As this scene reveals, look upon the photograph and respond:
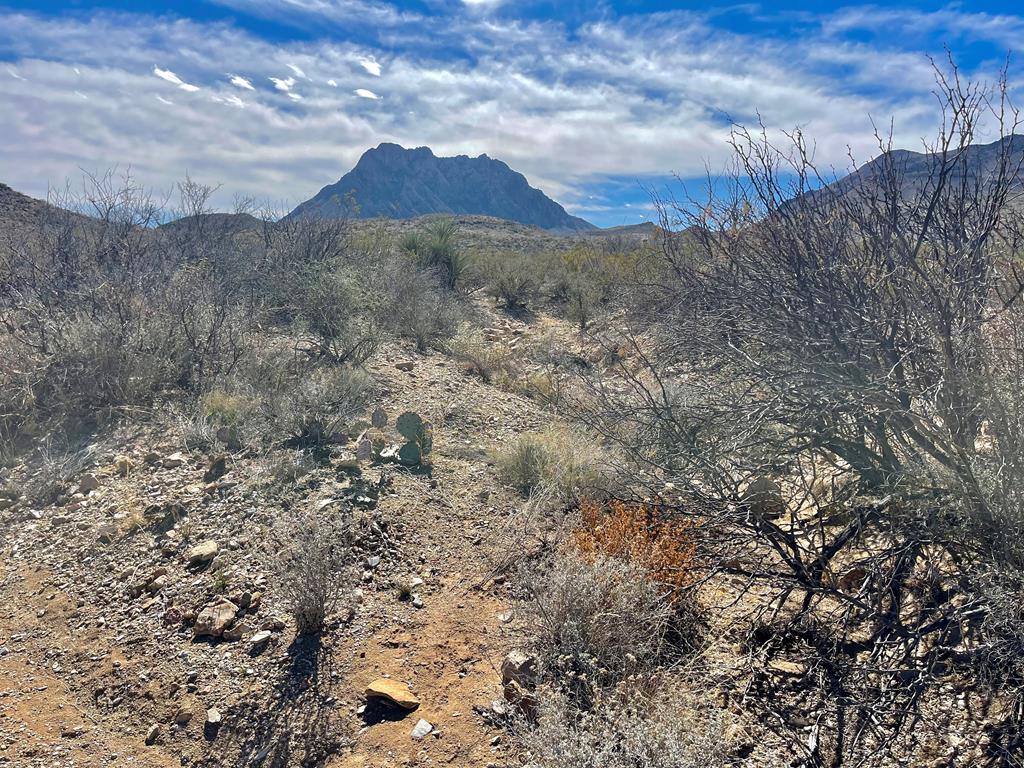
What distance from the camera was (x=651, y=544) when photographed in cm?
370

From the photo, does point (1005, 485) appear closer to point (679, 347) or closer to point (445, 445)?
point (679, 347)

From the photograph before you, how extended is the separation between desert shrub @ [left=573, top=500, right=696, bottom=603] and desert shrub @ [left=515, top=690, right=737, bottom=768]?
73cm

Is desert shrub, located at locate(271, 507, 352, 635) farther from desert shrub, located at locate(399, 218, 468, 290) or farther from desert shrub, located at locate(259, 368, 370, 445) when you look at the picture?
desert shrub, located at locate(399, 218, 468, 290)

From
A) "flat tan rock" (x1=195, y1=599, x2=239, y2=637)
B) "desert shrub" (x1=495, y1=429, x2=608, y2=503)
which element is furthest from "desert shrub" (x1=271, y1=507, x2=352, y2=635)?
"desert shrub" (x1=495, y1=429, x2=608, y2=503)

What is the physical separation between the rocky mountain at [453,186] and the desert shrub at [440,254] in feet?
402

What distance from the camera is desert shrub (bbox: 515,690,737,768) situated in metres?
2.13

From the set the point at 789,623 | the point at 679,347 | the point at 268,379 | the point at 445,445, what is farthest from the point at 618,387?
the point at 789,623

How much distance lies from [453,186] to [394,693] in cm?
15568

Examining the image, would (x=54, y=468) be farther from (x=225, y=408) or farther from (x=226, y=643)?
(x=226, y=643)

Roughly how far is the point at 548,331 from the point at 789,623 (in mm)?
10121

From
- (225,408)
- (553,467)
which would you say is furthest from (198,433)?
(553,467)

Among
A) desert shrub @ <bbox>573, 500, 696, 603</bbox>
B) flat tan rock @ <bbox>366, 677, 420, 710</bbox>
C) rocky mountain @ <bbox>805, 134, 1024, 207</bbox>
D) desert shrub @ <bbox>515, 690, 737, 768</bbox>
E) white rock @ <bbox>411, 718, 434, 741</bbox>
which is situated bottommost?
white rock @ <bbox>411, 718, 434, 741</bbox>

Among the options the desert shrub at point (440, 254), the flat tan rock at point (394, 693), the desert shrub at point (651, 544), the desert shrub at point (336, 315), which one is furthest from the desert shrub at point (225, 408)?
the desert shrub at point (440, 254)

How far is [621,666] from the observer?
2961 mm
